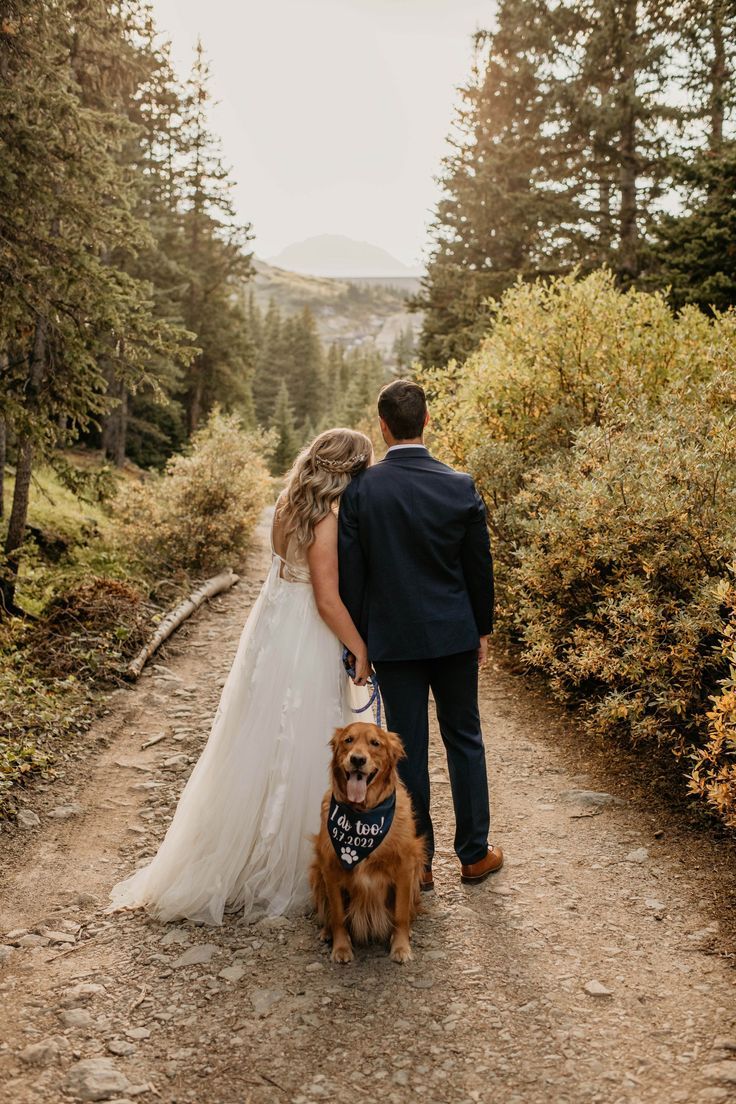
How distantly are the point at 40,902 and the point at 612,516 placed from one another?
15.9 ft

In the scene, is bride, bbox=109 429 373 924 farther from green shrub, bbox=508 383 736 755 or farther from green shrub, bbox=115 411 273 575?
green shrub, bbox=115 411 273 575

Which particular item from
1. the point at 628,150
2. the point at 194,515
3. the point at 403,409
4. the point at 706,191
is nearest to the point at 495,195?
the point at 628,150

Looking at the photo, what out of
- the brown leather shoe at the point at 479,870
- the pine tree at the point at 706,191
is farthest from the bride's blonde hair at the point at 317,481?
the pine tree at the point at 706,191

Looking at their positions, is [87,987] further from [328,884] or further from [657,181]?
[657,181]

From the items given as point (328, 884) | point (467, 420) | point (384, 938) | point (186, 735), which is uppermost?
point (467, 420)

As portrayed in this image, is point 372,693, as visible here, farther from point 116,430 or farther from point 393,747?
point 116,430

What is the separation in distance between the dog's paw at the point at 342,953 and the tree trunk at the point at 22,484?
21.1 feet

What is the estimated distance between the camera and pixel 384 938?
3734 millimetres

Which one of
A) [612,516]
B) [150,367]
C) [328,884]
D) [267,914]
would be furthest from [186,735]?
[150,367]

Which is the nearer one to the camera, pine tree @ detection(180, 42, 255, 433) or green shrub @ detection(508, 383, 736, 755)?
green shrub @ detection(508, 383, 736, 755)

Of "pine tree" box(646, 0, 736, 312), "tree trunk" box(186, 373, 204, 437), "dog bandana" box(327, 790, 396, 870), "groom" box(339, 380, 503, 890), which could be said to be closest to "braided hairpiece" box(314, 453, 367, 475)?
"groom" box(339, 380, 503, 890)

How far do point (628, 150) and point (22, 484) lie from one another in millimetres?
15325

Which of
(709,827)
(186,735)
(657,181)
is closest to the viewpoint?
(709,827)

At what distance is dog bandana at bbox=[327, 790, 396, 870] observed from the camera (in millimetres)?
3436
